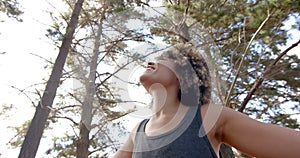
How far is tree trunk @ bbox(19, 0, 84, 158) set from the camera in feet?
16.2

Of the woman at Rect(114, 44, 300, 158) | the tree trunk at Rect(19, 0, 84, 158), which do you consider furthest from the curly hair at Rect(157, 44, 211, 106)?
the tree trunk at Rect(19, 0, 84, 158)

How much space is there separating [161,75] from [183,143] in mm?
237

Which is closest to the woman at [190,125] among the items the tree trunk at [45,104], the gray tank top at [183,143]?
the gray tank top at [183,143]

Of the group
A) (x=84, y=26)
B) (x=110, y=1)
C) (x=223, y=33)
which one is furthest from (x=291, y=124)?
(x=84, y=26)

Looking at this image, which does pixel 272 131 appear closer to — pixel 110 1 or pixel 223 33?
pixel 223 33

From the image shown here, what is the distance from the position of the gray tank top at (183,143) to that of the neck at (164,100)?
0.07 metres

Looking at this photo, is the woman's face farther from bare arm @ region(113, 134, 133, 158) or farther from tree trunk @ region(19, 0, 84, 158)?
tree trunk @ region(19, 0, 84, 158)

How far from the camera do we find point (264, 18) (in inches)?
156

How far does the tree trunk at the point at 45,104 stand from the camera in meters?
4.93

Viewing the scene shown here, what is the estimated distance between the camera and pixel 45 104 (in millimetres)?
5398

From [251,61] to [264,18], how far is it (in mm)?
1785

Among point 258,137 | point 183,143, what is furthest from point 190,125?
point 258,137

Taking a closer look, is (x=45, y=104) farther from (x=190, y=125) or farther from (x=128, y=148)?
(x=190, y=125)

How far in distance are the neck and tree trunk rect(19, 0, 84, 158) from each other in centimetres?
458
